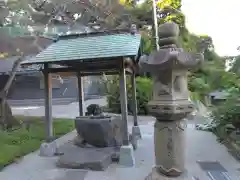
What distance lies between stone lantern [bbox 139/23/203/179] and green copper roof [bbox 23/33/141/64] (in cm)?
171

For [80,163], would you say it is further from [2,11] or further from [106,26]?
[2,11]

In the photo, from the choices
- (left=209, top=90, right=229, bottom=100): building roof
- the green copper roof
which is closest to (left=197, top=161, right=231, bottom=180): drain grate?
(left=209, top=90, right=229, bottom=100): building roof

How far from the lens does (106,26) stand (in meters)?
8.41

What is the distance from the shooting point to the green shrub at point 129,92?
12.4 metres

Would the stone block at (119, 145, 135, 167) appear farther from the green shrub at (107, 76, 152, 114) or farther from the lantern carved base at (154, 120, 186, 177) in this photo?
the green shrub at (107, 76, 152, 114)

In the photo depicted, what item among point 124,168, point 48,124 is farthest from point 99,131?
point 48,124

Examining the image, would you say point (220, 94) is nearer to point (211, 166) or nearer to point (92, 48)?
point (211, 166)

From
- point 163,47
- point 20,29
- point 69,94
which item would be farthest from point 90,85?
point 163,47

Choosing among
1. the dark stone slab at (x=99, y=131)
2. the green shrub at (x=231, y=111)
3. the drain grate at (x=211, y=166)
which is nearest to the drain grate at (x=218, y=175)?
the drain grate at (x=211, y=166)

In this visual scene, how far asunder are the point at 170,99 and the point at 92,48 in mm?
2864

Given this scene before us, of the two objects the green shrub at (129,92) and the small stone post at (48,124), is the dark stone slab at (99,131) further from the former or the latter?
the green shrub at (129,92)

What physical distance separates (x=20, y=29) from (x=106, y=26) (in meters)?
3.15

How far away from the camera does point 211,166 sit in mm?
4805

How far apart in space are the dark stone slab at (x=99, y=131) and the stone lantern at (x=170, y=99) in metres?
2.37
